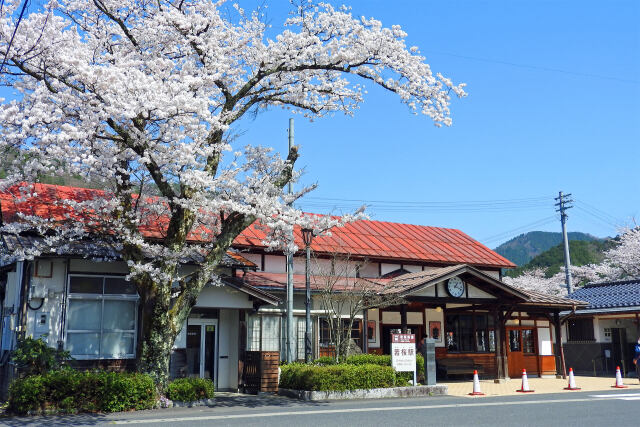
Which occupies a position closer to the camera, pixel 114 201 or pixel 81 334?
pixel 114 201

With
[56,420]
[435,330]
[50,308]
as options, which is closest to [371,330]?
[435,330]

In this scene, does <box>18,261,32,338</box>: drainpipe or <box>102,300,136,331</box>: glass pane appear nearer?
<box>18,261,32,338</box>: drainpipe

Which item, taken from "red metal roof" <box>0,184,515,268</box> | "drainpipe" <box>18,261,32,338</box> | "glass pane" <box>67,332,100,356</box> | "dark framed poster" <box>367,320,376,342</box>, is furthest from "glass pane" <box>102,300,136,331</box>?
"dark framed poster" <box>367,320,376,342</box>

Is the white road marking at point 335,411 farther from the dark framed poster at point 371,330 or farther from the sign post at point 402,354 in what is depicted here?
the dark framed poster at point 371,330

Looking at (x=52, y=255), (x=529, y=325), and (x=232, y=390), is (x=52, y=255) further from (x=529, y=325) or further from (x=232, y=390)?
(x=529, y=325)

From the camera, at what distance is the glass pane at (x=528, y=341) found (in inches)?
979

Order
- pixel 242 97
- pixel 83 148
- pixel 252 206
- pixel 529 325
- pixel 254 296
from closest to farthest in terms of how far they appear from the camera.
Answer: pixel 83 148, pixel 252 206, pixel 242 97, pixel 254 296, pixel 529 325

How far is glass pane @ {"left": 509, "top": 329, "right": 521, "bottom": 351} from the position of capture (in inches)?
968

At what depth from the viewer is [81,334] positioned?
1565cm

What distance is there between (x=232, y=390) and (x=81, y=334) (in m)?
4.73

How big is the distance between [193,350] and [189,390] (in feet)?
12.4

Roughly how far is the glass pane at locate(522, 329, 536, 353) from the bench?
355 centimetres

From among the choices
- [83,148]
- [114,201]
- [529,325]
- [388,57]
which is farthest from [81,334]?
[529,325]

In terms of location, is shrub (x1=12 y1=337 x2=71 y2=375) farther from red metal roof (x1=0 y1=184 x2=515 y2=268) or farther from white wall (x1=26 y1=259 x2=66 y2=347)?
red metal roof (x1=0 y1=184 x2=515 y2=268)
